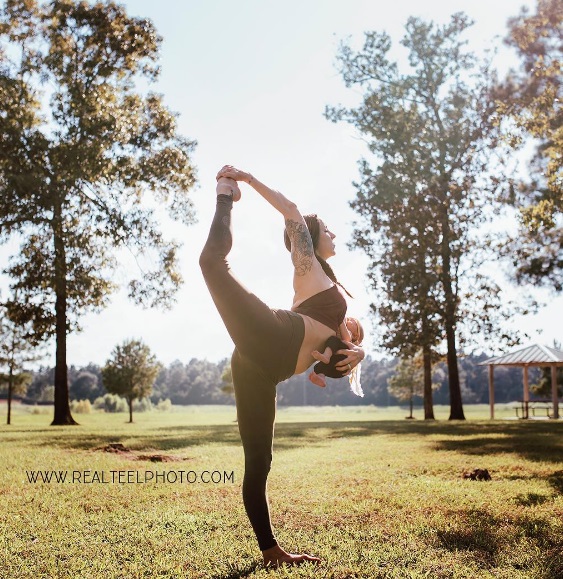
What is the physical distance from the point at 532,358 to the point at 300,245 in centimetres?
3407

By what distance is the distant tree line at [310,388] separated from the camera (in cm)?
11419

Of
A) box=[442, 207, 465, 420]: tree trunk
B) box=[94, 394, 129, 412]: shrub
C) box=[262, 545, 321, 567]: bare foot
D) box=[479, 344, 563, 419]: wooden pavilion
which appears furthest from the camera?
box=[94, 394, 129, 412]: shrub

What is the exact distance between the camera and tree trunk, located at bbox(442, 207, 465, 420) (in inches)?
1061

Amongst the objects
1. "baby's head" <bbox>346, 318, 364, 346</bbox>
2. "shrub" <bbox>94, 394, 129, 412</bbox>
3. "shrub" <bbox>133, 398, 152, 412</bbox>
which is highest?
"baby's head" <bbox>346, 318, 364, 346</bbox>

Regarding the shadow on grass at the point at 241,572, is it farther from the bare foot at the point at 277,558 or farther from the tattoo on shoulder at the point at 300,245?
the tattoo on shoulder at the point at 300,245

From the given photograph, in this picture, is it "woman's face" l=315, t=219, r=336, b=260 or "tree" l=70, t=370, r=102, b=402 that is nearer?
"woman's face" l=315, t=219, r=336, b=260

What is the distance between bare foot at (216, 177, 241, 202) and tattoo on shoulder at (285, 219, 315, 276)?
41 centimetres

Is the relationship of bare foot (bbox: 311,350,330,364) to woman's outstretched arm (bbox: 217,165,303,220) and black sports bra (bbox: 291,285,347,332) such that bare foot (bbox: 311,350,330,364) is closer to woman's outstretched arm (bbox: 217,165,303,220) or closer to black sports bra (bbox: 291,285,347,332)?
black sports bra (bbox: 291,285,347,332)

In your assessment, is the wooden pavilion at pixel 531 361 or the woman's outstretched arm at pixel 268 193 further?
the wooden pavilion at pixel 531 361

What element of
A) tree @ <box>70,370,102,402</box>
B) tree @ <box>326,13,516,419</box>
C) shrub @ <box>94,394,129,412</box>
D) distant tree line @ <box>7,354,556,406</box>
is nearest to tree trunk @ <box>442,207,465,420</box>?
tree @ <box>326,13,516,419</box>

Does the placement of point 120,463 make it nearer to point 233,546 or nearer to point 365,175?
point 233,546

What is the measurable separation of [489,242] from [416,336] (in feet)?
17.8

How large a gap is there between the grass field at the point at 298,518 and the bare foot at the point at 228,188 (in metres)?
2.67

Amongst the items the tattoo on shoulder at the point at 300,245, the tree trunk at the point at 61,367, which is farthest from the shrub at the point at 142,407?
the tattoo on shoulder at the point at 300,245
